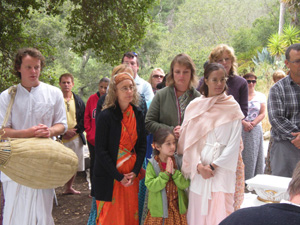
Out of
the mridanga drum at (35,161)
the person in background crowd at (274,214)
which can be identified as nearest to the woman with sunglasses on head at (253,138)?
the mridanga drum at (35,161)

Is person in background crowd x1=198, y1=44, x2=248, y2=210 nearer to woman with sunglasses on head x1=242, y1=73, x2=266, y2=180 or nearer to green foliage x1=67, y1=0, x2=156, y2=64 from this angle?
woman with sunglasses on head x1=242, y1=73, x2=266, y2=180

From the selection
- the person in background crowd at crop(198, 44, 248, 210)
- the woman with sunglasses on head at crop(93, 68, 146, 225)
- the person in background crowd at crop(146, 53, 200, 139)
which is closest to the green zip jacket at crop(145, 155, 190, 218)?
the woman with sunglasses on head at crop(93, 68, 146, 225)

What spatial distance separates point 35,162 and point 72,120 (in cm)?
238

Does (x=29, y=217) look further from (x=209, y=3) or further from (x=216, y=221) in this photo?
(x=209, y=3)

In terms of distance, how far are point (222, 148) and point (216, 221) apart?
649 millimetres

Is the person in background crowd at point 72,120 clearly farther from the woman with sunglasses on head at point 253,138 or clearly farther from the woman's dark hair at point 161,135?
the woman with sunglasses on head at point 253,138

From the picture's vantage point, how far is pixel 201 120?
9.54ft

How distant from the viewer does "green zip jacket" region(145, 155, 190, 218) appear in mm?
2891

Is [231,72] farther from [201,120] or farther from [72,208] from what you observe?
[72,208]

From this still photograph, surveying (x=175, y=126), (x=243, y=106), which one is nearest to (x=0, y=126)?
(x=175, y=126)

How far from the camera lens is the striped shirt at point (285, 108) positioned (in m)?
3.19

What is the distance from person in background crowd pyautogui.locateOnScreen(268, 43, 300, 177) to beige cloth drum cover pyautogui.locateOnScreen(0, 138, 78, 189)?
216 centimetres

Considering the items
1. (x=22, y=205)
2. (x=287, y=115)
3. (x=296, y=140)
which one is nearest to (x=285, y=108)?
(x=287, y=115)

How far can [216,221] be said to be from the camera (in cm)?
278
